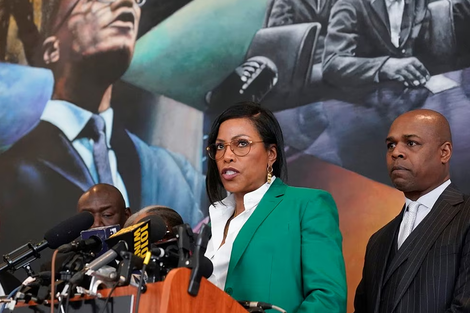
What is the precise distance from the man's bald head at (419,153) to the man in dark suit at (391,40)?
6.57ft

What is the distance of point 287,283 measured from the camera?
3.02 meters

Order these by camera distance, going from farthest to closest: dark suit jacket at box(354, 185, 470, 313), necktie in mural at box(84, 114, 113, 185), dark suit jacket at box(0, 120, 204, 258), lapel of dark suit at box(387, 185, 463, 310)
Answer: necktie in mural at box(84, 114, 113, 185) < dark suit jacket at box(0, 120, 204, 258) < lapel of dark suit at box(387, 185, 463, 310) < dark suit jacket at box(354, 185, 470, 313)

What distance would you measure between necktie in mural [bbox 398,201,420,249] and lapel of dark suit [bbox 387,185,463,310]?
0.38 feet

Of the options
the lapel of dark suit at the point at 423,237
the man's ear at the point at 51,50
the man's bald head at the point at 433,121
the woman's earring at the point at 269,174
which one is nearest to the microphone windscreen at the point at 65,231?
the woman's earring at the point at 269,174

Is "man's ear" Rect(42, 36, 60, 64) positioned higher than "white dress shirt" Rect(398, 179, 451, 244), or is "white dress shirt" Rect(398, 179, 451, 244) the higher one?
"man's ear" Rect(42, 36, 60, 64)

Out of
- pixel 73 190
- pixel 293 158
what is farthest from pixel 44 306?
pixel 73 190

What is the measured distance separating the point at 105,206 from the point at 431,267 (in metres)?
2.66

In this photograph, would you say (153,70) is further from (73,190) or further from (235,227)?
(235,227)

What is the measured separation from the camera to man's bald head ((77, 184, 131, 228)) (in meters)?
5.49

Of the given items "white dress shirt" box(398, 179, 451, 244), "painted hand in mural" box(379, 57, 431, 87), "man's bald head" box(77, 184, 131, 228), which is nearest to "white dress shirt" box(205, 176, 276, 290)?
"white dress shirt" box(398, 179, 451, 244)

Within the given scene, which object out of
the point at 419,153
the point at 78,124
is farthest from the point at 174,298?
the point at 78,124

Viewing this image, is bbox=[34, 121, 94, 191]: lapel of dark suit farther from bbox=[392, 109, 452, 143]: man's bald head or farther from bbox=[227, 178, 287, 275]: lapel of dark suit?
bbox=[227, 178, 287, 275]: lapel of dark suit

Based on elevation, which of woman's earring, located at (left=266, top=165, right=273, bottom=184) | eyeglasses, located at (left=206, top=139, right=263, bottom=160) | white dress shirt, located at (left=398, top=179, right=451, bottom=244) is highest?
eyeglasses, located at (left=206, top=139, right=263, bottom=160)

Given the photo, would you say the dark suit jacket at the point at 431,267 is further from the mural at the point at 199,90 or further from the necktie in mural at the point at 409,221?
the mural at the point at 199,90
